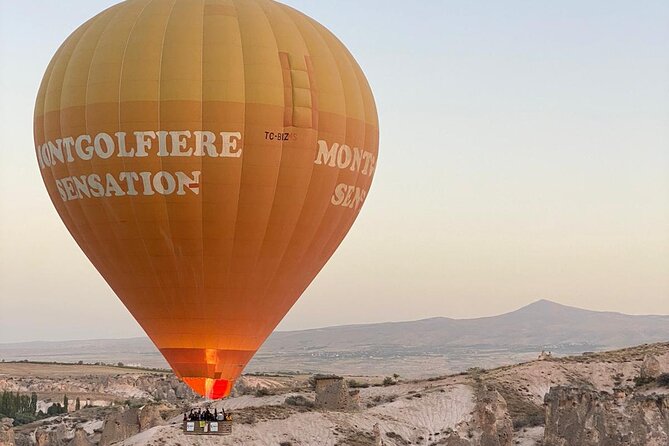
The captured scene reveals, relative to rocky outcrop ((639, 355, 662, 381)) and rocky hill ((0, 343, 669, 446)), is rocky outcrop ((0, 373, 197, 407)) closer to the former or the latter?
rocky hill ((0, 343, 669, 446))

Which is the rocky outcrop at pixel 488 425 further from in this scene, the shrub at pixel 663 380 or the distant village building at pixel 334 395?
the shrub at pixel 663 380

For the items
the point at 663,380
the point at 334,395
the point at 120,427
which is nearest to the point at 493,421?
the point at 334,395

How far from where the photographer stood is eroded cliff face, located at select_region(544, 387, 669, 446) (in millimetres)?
62906

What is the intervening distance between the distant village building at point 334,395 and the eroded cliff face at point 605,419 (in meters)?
15.9

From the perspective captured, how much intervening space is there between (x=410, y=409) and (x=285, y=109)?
127ft

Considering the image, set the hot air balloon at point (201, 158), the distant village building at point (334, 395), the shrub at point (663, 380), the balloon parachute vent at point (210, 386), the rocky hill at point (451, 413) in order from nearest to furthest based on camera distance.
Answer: the hot air balloon at point (201, 158) → the balloon parachute vent at point (210, 386) → the rocky hill at point (451, 413) → the distant village building at point (334, 395) → the shrub at point (663, 380)

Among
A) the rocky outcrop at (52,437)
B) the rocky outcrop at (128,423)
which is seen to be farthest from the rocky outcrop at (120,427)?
the rocky outcrop at (52,437)

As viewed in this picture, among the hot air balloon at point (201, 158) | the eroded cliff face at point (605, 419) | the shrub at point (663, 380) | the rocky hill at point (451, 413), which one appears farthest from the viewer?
the shrub at point (663, 380)

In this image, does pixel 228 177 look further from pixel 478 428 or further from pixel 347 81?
pixel 478 428

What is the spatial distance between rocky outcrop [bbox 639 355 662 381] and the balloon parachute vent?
40547mm

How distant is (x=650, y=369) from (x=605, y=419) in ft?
69.5

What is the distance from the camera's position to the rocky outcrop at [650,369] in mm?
83062

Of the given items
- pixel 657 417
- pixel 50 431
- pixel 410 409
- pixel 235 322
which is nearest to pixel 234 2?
pixel 235 322


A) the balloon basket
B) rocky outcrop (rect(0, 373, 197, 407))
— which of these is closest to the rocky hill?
the balloon basket
